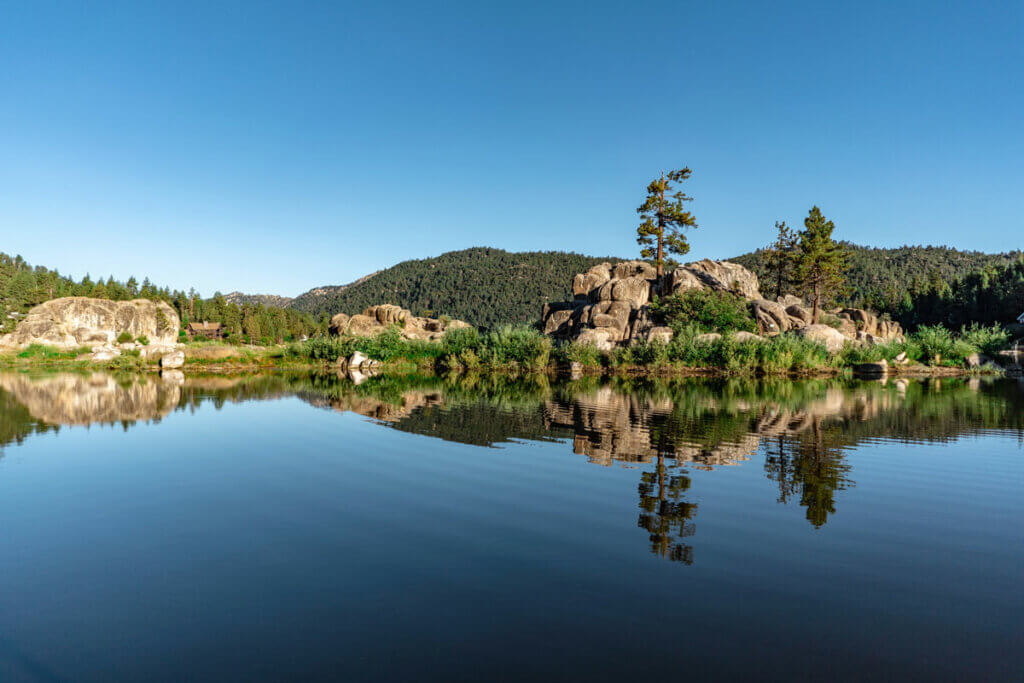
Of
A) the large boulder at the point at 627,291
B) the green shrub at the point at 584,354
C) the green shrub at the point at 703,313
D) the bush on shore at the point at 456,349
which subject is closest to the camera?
the green shrub at the point at 584,354

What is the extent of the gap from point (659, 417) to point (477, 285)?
147 m

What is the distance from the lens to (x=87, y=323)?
77062 mm

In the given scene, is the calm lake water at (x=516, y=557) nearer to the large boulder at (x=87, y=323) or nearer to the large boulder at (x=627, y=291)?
the large boulder at (x=627, y=291)

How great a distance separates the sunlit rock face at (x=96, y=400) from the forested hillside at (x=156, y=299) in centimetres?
6356

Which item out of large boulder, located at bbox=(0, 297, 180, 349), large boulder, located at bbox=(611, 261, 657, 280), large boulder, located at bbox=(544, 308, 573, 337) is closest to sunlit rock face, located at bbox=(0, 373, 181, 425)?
large boulder, located at bbox=(544, 308, 573, 337)

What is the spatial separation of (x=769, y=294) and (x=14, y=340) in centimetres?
9497

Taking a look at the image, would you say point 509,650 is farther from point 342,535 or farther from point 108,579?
point 108,579

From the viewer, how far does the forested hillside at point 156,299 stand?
7925 centimetres

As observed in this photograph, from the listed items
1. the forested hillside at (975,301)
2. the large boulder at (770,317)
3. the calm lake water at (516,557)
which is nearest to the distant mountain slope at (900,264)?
the forested hillside at (975,301)

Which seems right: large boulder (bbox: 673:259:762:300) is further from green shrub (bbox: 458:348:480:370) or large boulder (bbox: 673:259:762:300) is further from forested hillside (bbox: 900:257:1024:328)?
forested hillside (bbox: 900:257:1024:328)

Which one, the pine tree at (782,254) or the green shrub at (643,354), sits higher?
the pine tree at (782,254)

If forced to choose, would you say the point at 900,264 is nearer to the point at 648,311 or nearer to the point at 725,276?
the point at 725,276

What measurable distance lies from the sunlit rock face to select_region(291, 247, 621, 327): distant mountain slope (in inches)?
4207

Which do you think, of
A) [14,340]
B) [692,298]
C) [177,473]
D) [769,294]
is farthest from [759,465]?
[14,340]
